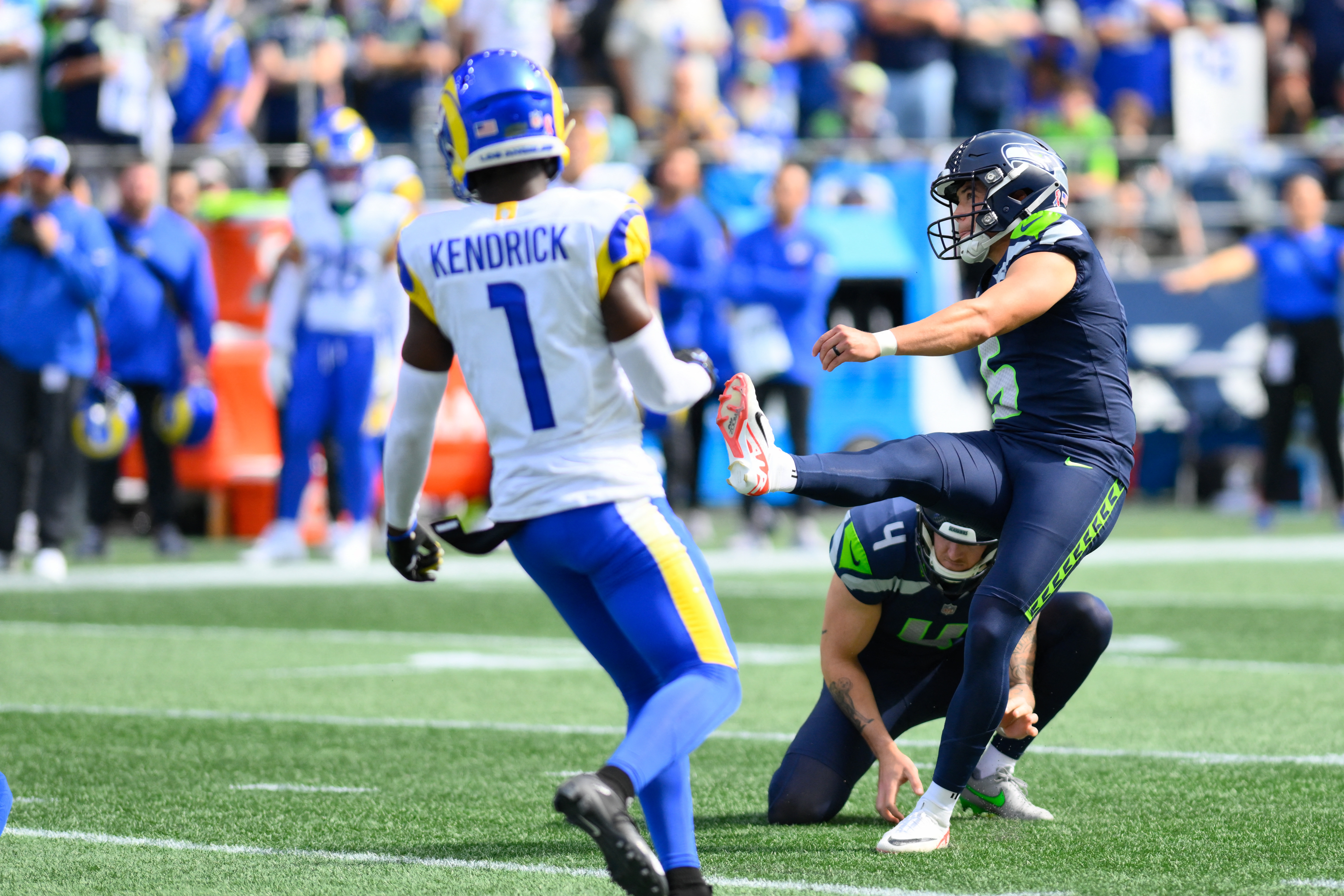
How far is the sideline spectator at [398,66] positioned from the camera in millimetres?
15555

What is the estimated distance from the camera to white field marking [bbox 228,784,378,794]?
5.14 m

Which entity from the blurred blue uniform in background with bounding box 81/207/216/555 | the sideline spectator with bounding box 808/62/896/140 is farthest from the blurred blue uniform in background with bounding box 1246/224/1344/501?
the blurred blue uniform in background with bounding box 81/207/216/555

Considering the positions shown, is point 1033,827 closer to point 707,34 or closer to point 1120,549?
point 1120,549

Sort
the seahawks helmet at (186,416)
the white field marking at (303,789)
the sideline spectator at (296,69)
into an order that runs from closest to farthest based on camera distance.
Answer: the white field marking at (303,789) → the seahawks helmet at (186,416) → the sideline spectator at (296,69)

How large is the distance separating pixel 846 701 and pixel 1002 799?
17.3 inches

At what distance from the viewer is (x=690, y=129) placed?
1508 centimetres

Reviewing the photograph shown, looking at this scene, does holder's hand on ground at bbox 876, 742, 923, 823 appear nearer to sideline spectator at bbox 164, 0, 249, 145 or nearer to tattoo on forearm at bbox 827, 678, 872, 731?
tattoo on forearm at bbox 827, 678, 872, 731

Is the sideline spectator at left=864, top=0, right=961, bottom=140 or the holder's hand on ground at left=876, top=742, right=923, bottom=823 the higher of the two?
the sideline spectator at left=864, top=0, right=961, bottom=140

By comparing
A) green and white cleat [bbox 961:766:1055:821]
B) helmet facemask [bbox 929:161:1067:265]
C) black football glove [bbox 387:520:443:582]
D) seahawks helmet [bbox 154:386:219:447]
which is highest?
helmet facemask [bbox 929:161:1067:265]

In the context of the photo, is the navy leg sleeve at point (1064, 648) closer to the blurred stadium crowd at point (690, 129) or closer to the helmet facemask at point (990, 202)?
the helmet facemask at point (990, 202)

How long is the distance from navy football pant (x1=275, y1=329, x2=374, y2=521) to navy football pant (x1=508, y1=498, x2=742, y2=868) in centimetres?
787

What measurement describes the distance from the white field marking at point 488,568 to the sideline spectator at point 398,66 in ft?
14.9

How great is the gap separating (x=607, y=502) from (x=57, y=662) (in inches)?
186

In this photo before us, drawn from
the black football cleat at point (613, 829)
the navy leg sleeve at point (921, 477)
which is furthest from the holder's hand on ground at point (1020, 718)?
the black football cleat at point (613, 829)
